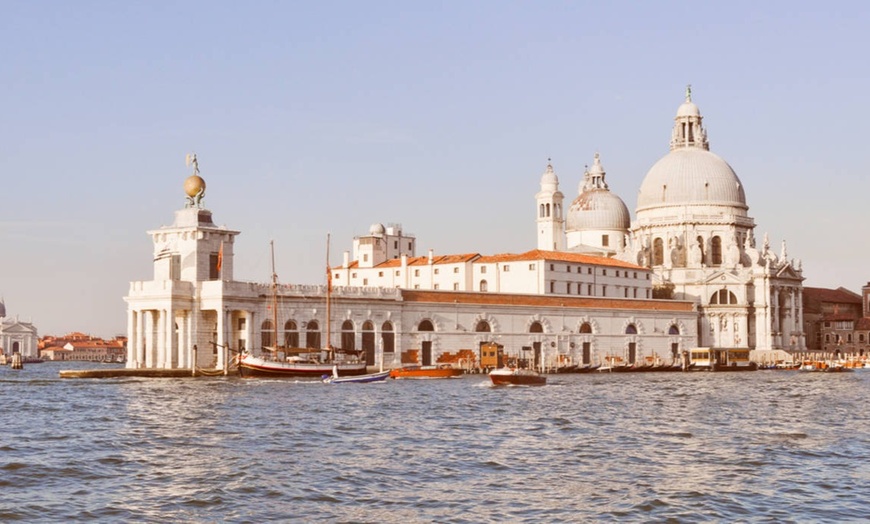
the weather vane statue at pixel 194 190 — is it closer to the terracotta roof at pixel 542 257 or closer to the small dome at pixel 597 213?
the terracotta roof at pixel 542 257

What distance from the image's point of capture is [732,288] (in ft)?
350

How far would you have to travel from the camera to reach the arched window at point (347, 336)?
7281 centimetres

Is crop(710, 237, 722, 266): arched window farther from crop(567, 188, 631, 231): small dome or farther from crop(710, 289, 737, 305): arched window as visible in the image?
crop(567, 188, 631, 231): small dome

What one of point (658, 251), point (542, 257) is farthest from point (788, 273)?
point (542, 257)

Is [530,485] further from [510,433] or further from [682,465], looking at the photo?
[510,433]

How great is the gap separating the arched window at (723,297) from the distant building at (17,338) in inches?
4450

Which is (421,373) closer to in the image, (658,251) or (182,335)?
(182,335)

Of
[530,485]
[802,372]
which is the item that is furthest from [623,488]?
[802,372]

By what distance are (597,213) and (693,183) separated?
11459 millimetres

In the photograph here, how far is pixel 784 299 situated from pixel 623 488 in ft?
299

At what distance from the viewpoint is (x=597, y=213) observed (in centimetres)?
11975

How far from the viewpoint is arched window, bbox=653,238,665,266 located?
111 m

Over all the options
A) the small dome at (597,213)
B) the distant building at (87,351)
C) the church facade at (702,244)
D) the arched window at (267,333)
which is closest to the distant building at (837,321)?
the church facade at (702,244)

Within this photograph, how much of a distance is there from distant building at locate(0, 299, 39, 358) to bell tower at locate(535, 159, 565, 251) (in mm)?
97791
